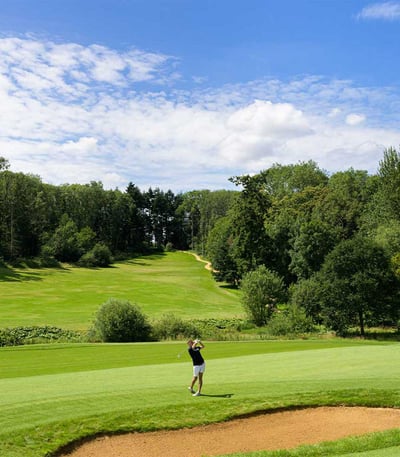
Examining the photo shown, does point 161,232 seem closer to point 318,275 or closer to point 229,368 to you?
point 318,275

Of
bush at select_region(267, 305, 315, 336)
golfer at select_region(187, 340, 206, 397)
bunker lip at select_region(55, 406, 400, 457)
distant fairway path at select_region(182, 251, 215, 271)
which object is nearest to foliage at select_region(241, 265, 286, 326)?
bush at select_region(267, 305, 315, 336)

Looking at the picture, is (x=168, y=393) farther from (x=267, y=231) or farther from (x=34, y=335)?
(x=267, y=231)

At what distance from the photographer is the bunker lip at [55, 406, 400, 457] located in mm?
13523

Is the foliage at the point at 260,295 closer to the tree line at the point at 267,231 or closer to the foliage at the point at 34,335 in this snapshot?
the tree line at the point at 267,231

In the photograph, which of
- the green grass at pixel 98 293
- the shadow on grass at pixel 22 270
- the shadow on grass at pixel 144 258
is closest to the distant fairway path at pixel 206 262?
the green grass at pixel 98 293

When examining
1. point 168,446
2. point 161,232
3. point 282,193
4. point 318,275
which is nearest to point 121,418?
point 168,446

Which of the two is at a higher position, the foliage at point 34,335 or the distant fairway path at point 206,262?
the distant fairway path at point 206,262

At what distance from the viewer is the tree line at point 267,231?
51.1 meters

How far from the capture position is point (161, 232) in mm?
182250

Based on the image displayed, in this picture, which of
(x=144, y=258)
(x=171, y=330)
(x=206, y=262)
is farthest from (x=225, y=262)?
(x=171, y=330)

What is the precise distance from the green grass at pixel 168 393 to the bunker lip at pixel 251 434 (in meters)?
0.38

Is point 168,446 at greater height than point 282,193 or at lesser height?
lesser

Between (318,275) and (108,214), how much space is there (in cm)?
10152

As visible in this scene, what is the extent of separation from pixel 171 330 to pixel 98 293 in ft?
125
